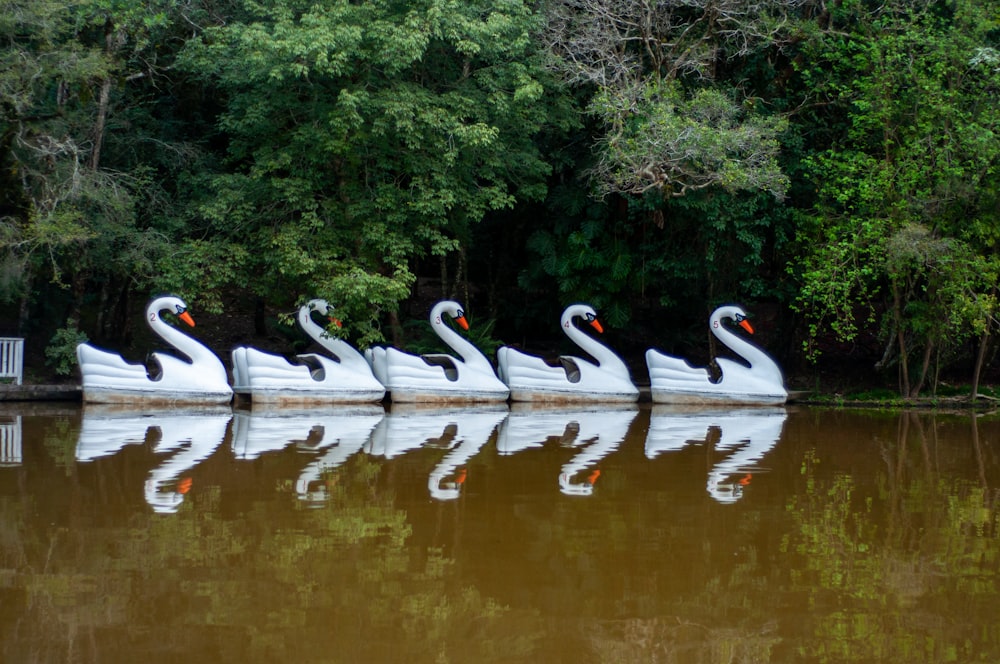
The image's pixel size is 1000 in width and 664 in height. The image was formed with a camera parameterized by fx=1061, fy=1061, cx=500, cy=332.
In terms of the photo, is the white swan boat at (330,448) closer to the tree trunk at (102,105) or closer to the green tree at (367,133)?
the green tree at (367,133)

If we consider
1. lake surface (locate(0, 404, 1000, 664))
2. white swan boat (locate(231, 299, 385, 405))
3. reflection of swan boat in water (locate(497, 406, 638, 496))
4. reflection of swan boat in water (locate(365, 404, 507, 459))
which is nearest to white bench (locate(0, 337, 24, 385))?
white swan boat (locate(231, 299, 385, 405))

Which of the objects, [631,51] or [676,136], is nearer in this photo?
[676,136]

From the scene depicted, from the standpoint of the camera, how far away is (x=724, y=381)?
51.8ft

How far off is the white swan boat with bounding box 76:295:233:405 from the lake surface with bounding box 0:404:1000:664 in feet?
10.3

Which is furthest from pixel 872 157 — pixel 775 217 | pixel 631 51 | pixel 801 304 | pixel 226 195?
pixel 226 195

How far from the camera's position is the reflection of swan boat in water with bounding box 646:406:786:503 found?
28.7 ft

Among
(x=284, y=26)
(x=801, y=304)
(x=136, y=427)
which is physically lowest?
(x=136, y=427)

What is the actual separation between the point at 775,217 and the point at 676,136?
272cm

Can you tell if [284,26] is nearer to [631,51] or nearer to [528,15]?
[528,15]

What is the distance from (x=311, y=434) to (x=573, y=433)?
293cm

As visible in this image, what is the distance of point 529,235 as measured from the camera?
63.2ft

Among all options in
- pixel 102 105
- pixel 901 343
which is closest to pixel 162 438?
pixel 102 105

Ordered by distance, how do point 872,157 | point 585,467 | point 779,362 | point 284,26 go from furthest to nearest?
point 779,362 < point 872,157 < point 284,26 < point 585,467

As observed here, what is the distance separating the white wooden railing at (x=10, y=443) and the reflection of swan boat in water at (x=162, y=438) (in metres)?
0.53
